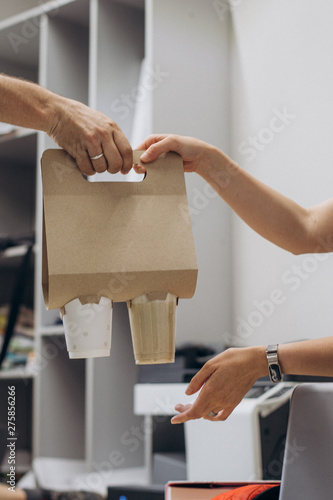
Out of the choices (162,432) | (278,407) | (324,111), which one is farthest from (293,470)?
(162,432)

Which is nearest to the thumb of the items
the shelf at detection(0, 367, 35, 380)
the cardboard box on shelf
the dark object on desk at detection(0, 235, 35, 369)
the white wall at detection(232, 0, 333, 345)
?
the cardboard box on shelf

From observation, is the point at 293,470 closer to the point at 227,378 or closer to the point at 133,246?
the point at 227,378

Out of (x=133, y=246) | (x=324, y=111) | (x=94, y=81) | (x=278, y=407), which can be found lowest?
(x=278, y=407)

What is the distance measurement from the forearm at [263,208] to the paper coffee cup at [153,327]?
1.48ft

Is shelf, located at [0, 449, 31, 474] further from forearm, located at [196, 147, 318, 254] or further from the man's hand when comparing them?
the man's hand

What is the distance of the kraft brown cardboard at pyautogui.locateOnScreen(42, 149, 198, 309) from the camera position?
743mm

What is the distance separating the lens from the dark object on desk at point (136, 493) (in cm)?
163

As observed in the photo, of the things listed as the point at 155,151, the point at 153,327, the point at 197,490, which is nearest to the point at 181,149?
the point at 155,151

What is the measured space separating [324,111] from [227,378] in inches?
47.2

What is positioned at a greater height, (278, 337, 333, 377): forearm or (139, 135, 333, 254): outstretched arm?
(139, 135, 333, 254): outstretched arm

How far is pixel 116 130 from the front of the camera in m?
0.86

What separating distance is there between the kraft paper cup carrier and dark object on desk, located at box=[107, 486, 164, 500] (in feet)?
3.37

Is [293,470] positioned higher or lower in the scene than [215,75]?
lower

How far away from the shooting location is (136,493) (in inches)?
65.8
